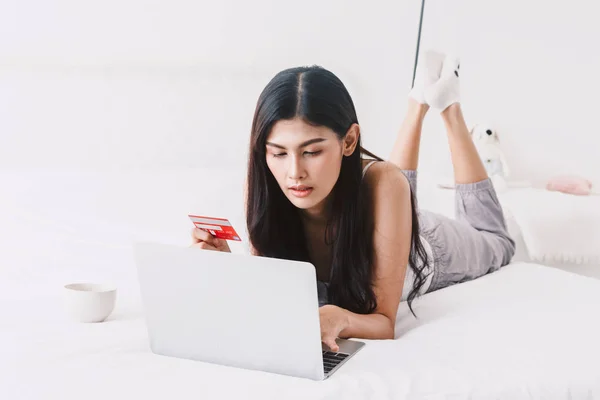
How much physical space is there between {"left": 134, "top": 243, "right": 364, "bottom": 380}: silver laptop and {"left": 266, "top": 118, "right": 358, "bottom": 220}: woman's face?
302mm

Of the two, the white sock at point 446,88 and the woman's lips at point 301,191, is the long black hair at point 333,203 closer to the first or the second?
the woman's lips at point 301,191

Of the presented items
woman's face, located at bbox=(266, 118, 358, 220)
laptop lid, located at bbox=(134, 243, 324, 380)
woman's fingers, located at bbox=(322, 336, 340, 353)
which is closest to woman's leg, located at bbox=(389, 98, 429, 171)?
woman's face, located at bbox=(266, 118, 358, 220)

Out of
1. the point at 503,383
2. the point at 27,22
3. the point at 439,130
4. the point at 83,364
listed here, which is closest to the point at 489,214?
the point at 439,130

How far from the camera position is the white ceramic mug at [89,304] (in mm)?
1335

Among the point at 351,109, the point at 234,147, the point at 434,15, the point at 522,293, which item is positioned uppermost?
the point at 434,15

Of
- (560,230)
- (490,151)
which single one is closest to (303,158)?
(560,230)

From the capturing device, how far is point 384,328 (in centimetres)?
131

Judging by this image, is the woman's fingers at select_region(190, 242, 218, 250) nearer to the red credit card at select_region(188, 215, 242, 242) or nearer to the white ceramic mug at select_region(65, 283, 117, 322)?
the red credit card at select_region(188, 215, 242, 242)

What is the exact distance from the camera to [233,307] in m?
1.07

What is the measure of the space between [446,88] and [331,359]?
3.77ft

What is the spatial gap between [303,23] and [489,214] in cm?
90

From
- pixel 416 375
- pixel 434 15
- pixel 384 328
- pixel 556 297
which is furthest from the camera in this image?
pixel 434 15

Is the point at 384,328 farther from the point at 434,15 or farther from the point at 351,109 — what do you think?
the point at 434,15

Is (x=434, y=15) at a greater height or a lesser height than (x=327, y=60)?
greater
